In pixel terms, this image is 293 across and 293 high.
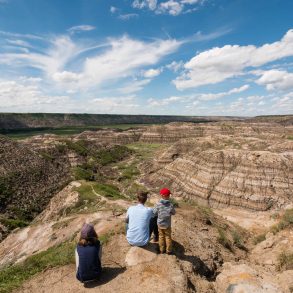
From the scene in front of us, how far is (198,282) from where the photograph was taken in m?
11.3

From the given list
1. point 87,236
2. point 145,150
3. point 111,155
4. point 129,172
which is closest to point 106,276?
point 87,236

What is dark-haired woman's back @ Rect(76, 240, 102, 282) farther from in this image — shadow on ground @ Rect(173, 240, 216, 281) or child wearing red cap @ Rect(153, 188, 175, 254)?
shadow on ground @ Rect(173, 240, 216, 281)

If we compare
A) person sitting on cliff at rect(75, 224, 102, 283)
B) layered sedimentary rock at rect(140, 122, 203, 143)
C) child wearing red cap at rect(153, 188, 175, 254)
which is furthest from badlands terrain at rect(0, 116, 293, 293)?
layered sedimentary rock at rect(140, 122, 203, 143)

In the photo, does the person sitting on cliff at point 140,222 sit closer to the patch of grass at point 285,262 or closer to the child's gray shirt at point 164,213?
the child's gray shirt at point 164,213

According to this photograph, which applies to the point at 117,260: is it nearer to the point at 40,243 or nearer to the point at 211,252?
the point at 211,252

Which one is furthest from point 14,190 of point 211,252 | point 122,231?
point 211,252

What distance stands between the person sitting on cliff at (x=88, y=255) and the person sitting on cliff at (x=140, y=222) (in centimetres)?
203

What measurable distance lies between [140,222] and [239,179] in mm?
42427

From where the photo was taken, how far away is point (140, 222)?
11.8 m

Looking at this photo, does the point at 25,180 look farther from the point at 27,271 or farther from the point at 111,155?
the point at 111,155

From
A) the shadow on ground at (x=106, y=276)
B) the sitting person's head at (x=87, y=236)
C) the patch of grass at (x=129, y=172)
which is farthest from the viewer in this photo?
the patch of grass at (x=129, y=172)

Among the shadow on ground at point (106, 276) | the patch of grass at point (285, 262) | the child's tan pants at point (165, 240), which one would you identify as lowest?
the patch of grass at point (285, 262)

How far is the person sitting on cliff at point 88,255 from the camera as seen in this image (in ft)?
33.0

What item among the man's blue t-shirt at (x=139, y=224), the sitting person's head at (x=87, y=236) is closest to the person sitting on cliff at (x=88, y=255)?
the sitting person's head at (x=87, y=236)
